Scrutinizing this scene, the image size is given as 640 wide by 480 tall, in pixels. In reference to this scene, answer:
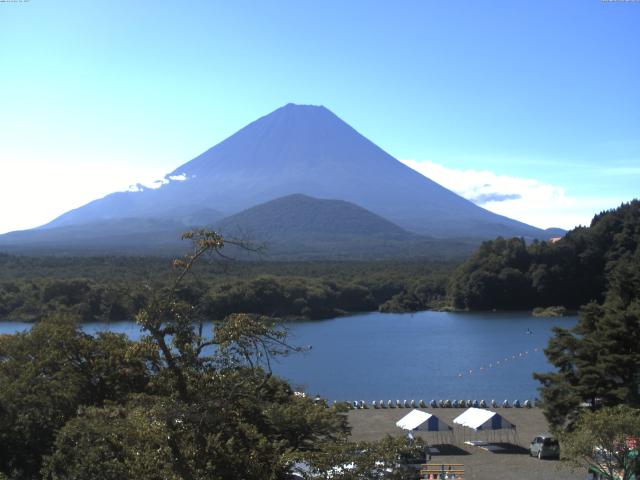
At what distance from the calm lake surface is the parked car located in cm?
442

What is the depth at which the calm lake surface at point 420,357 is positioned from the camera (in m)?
18.7

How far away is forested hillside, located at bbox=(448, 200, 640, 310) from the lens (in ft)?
124

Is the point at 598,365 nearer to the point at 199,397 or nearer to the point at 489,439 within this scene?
the point at 489,439

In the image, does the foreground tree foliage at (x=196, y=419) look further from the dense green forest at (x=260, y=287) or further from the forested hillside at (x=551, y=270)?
the forested hillside at (x=551, y=270)

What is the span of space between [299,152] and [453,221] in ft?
88.4

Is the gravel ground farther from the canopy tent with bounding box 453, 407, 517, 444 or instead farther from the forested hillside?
the forested hillside

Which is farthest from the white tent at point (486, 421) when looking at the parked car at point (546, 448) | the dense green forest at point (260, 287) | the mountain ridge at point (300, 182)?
the mountain ridge at point (300, 182)

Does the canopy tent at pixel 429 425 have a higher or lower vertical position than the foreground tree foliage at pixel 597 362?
lower

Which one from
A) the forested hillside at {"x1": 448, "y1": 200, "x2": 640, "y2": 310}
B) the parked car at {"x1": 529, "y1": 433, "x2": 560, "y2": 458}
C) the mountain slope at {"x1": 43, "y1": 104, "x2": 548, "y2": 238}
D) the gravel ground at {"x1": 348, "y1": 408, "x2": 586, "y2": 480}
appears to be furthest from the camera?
the mountain slope at {"x1": 43, "y1": 104, "x2": 548, "y2": 238}

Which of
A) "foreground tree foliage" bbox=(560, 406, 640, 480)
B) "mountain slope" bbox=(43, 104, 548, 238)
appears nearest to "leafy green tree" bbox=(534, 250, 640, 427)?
"foreground tree foliage" bbox=(560, 406, 640, 480)

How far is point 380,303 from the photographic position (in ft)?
134

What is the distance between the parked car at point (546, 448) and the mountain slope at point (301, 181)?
89.7 m

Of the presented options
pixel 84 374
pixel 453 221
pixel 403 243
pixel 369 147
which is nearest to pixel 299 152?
pixel 369 147

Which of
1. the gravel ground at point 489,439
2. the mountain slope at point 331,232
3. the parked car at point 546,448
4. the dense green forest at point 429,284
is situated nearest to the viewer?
the gravel ground at point 489,439
